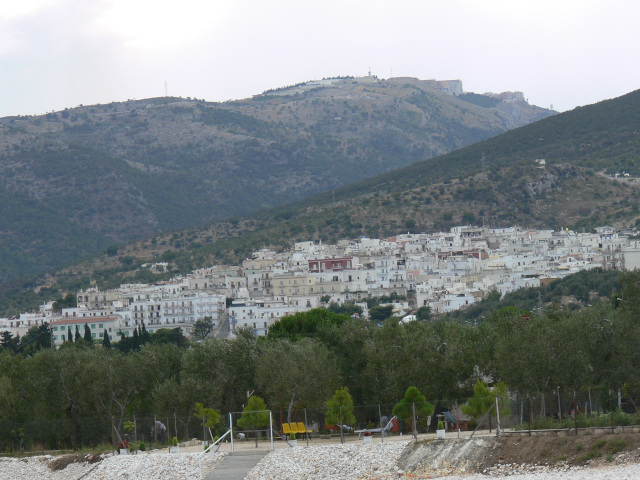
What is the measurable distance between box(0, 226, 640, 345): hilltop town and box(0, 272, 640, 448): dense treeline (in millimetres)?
58787

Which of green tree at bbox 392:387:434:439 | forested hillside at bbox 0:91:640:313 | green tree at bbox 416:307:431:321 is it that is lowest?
green tree at bbox 416:307:431:321

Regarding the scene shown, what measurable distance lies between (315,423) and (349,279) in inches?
3766

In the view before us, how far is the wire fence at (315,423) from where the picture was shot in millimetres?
36750

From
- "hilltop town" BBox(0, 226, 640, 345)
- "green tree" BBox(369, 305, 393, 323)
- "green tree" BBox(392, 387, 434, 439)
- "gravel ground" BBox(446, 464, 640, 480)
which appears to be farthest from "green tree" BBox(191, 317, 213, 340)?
"gravel ground" BBox(446, 464, 640, 480)

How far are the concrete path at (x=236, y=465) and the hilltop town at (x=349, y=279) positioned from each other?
72.1 m

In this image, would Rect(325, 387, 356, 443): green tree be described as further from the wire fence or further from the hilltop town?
the hilltop town

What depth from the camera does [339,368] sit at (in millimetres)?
50250

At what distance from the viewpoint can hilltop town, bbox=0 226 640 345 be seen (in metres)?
120

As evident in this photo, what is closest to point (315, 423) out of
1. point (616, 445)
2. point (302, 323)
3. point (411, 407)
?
point (411, 407)

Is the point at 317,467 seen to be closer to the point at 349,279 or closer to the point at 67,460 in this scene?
the point at 67,460

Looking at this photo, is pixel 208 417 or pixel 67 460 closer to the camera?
pixel 208 417

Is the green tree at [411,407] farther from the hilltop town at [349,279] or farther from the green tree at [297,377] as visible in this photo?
the hilltop town at [349,279]

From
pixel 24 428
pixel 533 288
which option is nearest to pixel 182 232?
pixel 533 288

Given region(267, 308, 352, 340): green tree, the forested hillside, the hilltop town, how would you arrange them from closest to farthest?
region(267, 308, 352, 340): green tree < the hilltop town < the forested hillside
